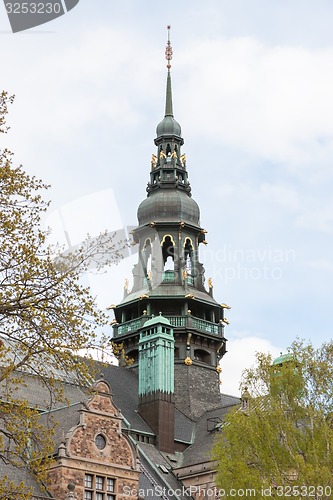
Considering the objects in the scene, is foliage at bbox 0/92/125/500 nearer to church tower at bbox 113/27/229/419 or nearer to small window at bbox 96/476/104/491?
small window at bbox 96/476/104/491

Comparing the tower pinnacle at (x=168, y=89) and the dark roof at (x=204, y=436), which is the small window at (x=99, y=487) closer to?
the dark roof at (x=204, y=436)

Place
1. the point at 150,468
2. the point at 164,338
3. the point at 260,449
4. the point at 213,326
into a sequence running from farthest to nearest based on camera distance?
the point at 213,326 → the point at 164,338 → the point at 150,468 → the point at 260,449

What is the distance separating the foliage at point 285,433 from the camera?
32.5 meters

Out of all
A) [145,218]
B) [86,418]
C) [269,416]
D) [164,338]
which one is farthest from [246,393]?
[145,218]

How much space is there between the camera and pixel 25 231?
78.3 ft

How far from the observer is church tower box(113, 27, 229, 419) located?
199 feet

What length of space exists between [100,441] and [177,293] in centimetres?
2059

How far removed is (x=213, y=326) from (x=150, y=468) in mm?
16452

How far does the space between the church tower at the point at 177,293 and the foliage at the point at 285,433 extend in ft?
72.5

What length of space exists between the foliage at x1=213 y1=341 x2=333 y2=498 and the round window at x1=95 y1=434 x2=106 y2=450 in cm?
795

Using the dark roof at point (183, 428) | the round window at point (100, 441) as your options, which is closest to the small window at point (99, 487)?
the round window at point (100, 441)

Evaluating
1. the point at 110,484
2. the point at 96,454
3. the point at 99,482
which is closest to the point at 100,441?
the point at 96,454

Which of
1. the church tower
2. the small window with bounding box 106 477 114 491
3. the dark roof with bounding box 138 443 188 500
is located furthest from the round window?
the church tower

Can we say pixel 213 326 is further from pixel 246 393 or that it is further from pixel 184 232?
pixel 246 393
